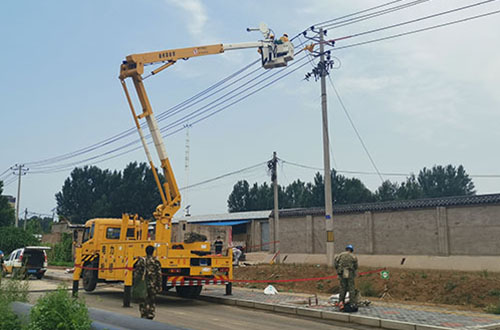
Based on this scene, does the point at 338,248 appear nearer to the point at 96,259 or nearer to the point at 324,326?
the point at 96,259

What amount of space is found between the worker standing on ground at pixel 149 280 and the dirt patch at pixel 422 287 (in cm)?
867

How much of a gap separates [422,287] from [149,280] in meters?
9.96

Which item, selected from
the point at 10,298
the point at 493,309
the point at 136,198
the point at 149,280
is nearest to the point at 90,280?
the point at 149,280

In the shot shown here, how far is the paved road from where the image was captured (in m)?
10.7

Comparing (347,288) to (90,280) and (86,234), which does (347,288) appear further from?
(86,234)

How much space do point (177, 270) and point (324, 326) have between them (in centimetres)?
527

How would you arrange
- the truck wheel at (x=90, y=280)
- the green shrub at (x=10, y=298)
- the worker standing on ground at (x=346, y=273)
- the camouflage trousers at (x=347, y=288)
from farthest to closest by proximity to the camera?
the truck wheel at (x=90, y=280) → the worker standing on ground at (x=346, y=273) → the camouflage trousers at (x=347, y=288) → the green shrub at (x=10, y=298)

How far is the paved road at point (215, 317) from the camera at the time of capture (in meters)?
10.7

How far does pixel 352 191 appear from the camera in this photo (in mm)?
66438

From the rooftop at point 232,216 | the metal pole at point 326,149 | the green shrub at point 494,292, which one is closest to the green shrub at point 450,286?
the green shrub at point 494,292

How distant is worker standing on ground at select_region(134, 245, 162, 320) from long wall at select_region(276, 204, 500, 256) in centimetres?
1879

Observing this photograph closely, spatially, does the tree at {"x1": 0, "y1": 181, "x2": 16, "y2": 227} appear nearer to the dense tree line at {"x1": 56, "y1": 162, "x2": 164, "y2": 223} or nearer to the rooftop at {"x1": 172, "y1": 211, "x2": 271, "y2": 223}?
the dense tree line at {"x1": 56, "y1": 162, "x2": 164, "y2": 223}

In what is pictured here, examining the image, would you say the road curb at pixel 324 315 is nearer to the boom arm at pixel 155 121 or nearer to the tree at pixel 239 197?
the boom arm at pixel 155 121

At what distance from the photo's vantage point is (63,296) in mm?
6211
